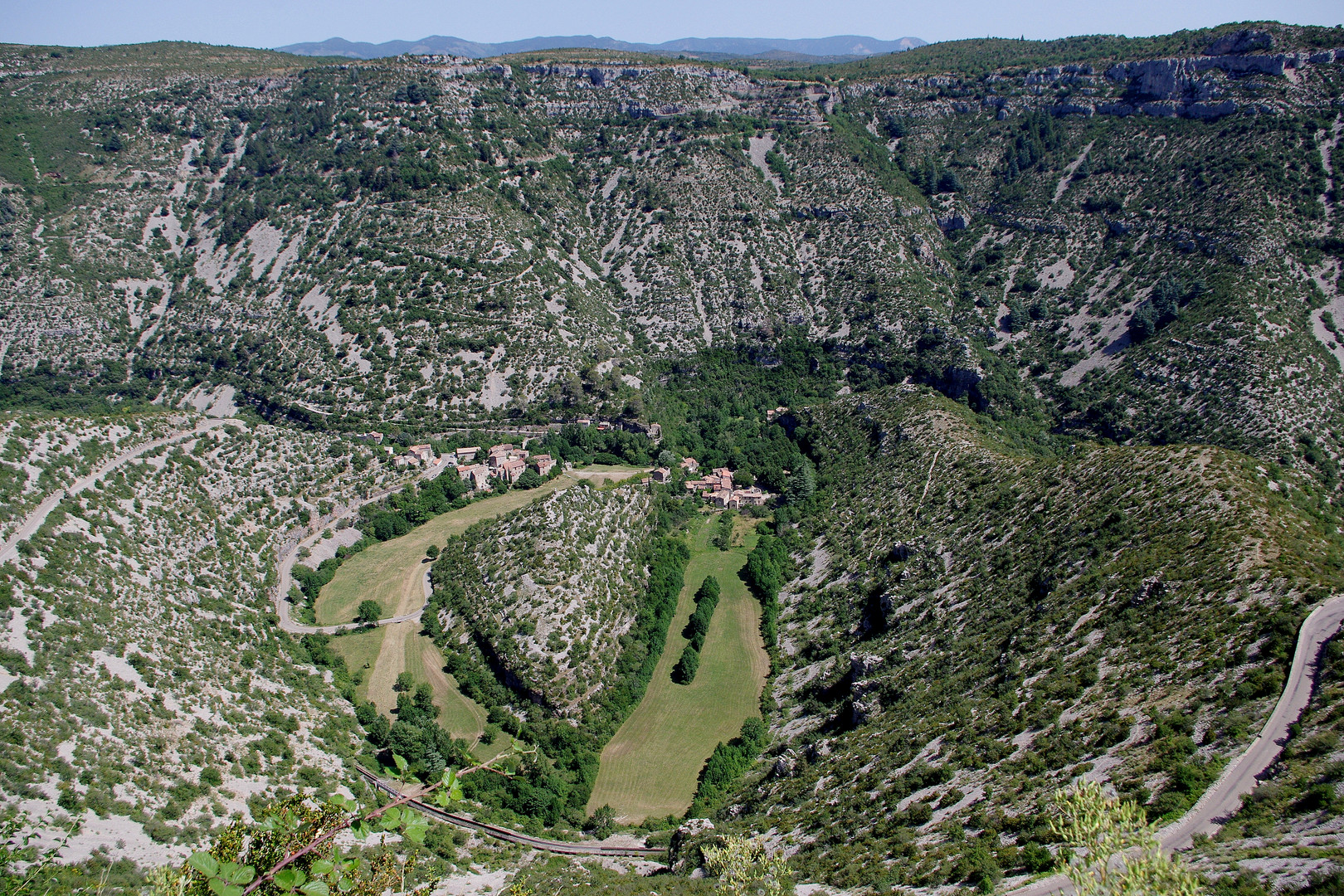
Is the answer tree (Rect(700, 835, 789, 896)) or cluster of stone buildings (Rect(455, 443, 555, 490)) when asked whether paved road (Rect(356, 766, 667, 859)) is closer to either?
tree (Rect(700, 835, 789, 896))

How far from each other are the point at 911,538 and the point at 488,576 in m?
34.1

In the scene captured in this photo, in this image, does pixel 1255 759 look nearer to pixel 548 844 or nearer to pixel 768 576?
pixel 548 844

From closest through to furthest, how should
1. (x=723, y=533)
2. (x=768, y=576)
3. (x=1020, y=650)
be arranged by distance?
(x=1020, y=650) → (x=768, y=576) → (x=723, y=533)

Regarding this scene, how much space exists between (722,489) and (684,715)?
33582 millimetres

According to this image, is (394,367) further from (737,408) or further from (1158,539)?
(1158,539)

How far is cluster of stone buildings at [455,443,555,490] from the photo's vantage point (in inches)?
3145

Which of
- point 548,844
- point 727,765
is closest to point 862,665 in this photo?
point 727,765

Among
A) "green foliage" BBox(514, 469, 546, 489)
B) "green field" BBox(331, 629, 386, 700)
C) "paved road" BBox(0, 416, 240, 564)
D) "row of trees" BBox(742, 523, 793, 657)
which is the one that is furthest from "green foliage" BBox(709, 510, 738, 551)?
"paved road" BBox(0, 416, 240, 564)

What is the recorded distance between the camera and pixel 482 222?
107 metres

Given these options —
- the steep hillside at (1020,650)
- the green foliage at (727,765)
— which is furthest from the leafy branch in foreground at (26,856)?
the green foliage at (727,765)

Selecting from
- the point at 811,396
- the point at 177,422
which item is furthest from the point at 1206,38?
the point at 177,422

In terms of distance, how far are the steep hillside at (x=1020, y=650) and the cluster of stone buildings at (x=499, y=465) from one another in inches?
1314

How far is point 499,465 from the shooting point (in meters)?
82.7

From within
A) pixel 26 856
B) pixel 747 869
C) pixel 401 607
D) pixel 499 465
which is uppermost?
pixel 26 856
